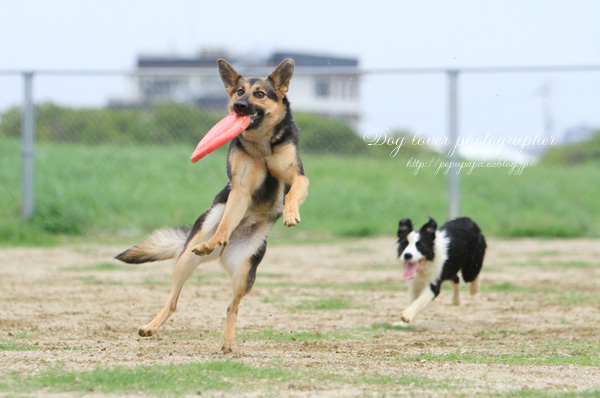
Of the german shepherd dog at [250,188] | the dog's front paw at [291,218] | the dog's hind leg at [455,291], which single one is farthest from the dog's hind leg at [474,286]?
the dog's front paw at [291,218]

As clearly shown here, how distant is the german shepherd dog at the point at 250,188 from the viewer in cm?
497

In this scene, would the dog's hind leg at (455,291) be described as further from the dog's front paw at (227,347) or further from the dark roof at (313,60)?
the dark roof at (313,60)

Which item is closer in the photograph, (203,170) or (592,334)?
(592,334)

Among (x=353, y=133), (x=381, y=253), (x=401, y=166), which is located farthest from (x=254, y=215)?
(x=401, y=166)

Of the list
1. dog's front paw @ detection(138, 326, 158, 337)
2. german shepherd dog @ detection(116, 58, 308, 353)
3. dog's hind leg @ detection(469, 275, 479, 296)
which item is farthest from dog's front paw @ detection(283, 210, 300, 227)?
dog's hind leg @ detection(469, 275, 479, 296)

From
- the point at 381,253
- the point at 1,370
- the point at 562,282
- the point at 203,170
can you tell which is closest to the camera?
the point at 1,370

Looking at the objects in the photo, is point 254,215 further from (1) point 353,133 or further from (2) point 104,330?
(1) point 353,133

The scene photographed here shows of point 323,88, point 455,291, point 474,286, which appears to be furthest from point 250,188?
point 323,88

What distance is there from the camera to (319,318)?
20.6 feet

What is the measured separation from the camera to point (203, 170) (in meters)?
12.9

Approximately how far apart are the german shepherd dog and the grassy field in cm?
669

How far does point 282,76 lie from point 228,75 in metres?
0.36

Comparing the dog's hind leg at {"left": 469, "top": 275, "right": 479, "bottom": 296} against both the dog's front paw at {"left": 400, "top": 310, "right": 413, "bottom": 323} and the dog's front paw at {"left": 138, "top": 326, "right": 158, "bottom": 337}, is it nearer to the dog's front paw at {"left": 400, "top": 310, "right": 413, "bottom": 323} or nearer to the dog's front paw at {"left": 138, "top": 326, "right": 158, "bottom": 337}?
the dog's front paw at {"left": 400, "top": 310, "right": 413, "bottom": 323}

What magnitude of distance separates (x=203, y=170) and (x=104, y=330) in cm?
752
